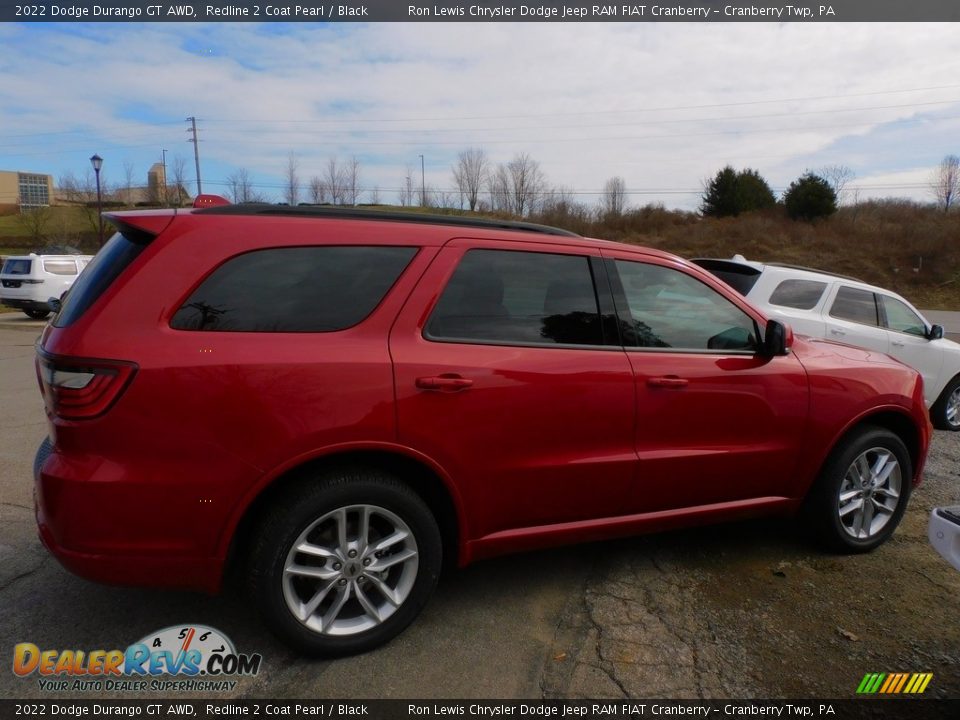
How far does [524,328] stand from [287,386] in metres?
1.10

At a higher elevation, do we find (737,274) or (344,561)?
(737,274)

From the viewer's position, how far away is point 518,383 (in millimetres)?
2809

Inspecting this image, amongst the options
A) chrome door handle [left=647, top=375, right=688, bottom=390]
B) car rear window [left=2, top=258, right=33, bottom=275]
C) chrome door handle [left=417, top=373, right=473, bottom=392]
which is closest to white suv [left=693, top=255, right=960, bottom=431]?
chrome door handle [left=647, top=375, right=688, bottom=390]

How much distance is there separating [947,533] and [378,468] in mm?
2331

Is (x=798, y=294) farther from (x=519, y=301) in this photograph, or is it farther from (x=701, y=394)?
(x=519, y=301)

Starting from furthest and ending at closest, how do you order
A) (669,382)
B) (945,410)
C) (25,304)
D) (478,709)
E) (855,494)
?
(25,304)
(945,410)
(855,494)
(669,382)
(478,709)

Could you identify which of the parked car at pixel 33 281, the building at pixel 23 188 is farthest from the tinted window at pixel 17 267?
the building at pixel 23 188

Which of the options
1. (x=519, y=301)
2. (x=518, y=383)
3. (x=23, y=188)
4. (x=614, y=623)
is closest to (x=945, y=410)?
(x=614, y=623)

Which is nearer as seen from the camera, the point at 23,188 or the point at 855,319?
the point at 855,319

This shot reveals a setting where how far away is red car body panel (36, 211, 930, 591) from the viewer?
2334 millimetres

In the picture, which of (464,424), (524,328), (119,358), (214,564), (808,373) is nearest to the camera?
(119,358)

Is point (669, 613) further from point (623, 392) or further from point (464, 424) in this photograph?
point (464, 424)

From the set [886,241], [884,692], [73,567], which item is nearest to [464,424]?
[73,567]

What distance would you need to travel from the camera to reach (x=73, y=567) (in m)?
2.40
